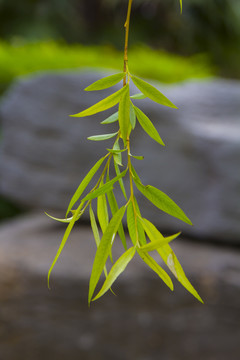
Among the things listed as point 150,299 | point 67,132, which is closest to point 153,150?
point 67,132

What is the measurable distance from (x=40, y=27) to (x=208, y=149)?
3358 mm

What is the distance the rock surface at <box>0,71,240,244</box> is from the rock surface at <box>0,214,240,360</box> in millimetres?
159

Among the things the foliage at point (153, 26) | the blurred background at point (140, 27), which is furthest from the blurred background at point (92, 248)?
the foliage at point (153, 26)

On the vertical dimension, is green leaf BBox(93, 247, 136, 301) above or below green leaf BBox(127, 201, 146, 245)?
below

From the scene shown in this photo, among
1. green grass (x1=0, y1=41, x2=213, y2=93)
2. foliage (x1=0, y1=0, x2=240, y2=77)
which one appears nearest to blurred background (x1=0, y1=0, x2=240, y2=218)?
foliage (x1=0, y1=0, x2=240, y2=77)

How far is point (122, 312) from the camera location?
70.2 inches

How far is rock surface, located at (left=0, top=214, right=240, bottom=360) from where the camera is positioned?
1764 mm

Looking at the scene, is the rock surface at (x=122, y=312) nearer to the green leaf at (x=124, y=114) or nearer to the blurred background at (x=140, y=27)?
the green leaf at (x=124, y=114)

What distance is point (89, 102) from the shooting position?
185cm

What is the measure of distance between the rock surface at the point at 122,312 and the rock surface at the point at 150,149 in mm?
159

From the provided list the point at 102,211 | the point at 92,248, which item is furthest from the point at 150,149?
the point at 102,211

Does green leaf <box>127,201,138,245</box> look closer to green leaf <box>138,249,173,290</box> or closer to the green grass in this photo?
green leaf <box>138,249,173,290</box>

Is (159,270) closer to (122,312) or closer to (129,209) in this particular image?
(129,209)

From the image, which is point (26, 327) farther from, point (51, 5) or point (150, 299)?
point (51, 5)
